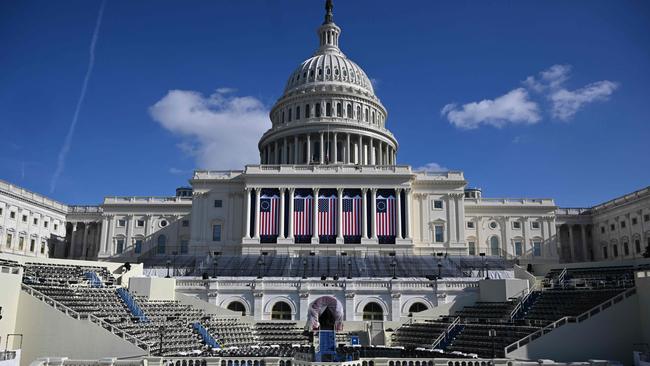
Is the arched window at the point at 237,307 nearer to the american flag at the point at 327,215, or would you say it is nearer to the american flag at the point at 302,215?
the american flag at the point at 302,215

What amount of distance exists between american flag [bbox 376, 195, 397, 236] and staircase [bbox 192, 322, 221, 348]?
41777mm

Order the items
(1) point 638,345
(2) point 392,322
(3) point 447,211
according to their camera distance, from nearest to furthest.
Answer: (1) point 638,345
(2) point 392,322
(3) point 447,211

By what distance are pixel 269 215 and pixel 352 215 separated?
496 inches

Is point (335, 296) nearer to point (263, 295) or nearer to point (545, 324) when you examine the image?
point (263, 295)

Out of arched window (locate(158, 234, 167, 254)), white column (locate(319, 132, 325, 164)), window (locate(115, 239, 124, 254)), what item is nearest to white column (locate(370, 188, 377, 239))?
white column (locate(319, 132, 325, 164))

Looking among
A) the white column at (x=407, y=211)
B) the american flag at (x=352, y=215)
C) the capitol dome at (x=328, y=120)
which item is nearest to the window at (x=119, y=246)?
the capitol dome at (x=328, y=120)

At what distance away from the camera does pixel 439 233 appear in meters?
85.2

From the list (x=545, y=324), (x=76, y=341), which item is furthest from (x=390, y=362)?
(x=76, y=341)

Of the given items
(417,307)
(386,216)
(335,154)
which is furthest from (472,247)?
(417,307)

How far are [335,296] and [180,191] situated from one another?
251 ft

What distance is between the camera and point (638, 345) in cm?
3738

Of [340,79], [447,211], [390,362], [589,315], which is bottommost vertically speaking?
[390,362]

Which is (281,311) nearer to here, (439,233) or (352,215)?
(352,215)

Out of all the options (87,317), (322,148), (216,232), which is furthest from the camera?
(322,148)
